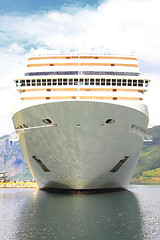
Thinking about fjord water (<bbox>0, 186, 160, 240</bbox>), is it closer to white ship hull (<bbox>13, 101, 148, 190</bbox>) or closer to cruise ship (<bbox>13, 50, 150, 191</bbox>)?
white ship hull (<bbox>13, 101, 148, 190</bbox>)

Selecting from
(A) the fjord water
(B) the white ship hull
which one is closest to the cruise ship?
(B) the white ship hull

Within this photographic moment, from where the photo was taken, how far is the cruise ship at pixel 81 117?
107 ft

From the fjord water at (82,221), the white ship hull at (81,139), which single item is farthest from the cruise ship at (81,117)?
the fjord water at (82,221)

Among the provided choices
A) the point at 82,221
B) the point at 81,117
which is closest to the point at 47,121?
the point at 81,117

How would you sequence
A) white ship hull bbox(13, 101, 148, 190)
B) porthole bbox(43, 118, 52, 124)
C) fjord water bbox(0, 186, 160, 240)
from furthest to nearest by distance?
porthole bbox(43, 118, 52, 124)
white ship hull bbox(13, 101, 148, 190)
fjord water bbox(0, 186, 160, 240)

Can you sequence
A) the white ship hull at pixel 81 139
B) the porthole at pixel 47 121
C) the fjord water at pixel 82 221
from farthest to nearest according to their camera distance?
the porthole at pixel 47 121 → the white ship hull at pixel 81 139 → the fjord water at pixel 82 221

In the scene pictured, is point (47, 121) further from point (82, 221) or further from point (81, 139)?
point (82, 221)

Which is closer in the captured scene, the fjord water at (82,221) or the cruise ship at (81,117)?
the fjord water at (82,221)

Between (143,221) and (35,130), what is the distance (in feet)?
46.2

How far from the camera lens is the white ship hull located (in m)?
32.2

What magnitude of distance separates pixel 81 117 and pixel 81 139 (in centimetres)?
231

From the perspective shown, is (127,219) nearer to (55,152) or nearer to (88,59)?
(55,152)

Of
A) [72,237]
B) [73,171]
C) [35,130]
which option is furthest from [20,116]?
[72,237]

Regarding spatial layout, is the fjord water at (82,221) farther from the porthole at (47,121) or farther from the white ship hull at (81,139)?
the porthole at (47,121)
